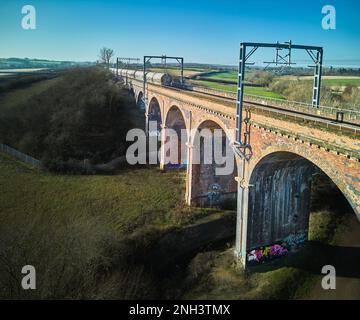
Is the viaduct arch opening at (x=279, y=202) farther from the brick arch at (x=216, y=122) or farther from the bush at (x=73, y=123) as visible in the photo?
the bush at (x=73, y=123)

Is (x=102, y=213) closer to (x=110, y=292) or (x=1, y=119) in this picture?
(x=110, y=292)

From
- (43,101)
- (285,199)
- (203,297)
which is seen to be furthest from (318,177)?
(43,101)

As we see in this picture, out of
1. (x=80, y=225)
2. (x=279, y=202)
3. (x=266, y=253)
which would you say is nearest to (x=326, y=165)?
(x=279, y=202)

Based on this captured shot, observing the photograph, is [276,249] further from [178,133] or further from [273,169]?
[178,133]

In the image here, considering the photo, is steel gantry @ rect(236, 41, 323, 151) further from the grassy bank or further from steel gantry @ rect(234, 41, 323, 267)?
the grassy bank

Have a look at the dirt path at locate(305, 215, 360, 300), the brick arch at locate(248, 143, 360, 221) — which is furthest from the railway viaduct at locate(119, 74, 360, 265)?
the dirt path at locate(305, 215, 360, 300)
